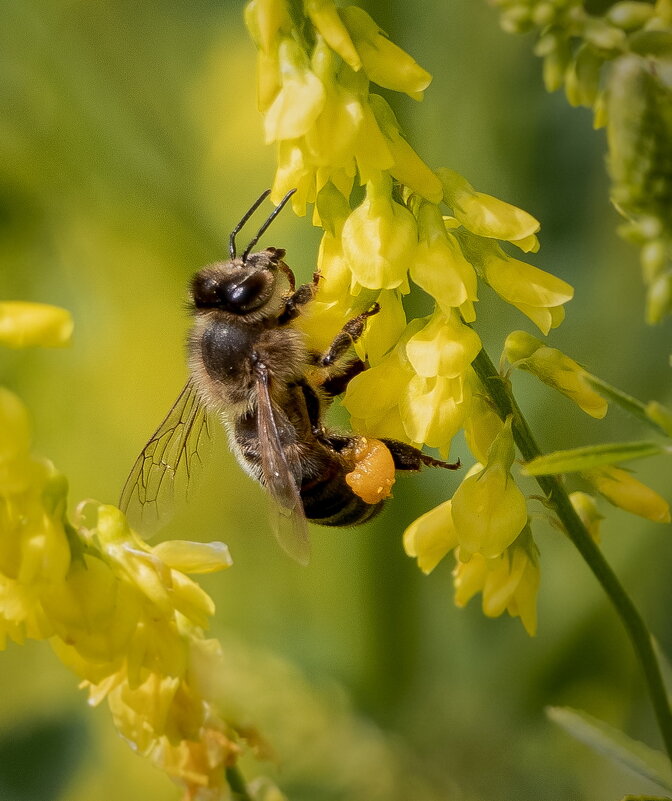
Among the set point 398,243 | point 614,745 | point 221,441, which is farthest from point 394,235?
point 221,441

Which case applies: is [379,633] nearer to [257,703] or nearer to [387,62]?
[257,703]

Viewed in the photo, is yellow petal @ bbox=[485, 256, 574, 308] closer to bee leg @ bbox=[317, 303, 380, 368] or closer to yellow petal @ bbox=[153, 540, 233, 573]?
bee leg @ bbox=[317, 303, 380, 368]

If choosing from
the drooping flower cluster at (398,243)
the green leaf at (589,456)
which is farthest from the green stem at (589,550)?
the green leaf at (589,456)

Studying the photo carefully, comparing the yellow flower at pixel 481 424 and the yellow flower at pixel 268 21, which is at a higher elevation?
the yellow flower at pixel 268 21

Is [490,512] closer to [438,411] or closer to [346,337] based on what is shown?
[438,411]

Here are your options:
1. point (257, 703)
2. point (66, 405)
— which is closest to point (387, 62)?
point (257, 703)

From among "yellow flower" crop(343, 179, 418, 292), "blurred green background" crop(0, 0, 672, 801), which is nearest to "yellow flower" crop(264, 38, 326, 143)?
"yellow flower" crop(343, 179, 418, 292)

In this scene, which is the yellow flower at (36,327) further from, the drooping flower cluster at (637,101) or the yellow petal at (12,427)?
the drooping flower cluster at (637,101)
